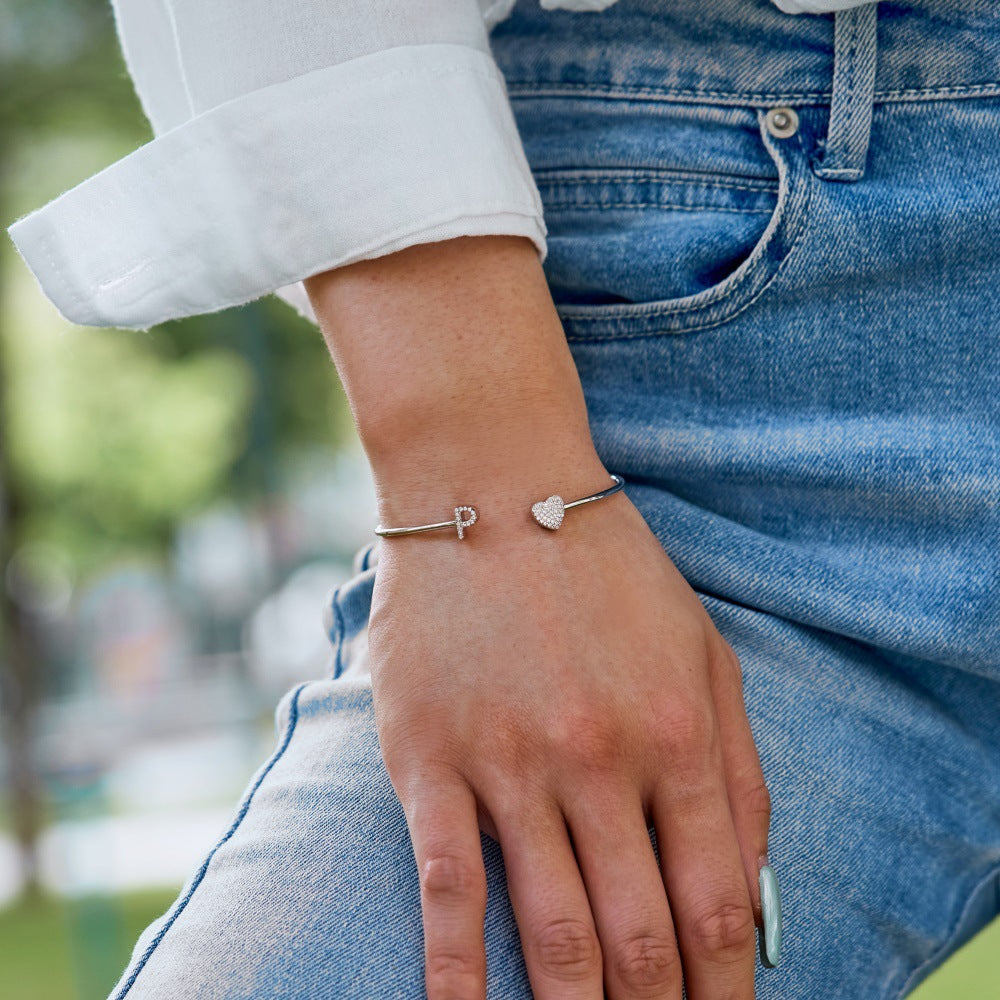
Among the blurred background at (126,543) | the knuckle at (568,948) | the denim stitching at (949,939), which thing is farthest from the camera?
the blurred background at (126,543)

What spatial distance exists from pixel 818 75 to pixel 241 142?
1.43 feet

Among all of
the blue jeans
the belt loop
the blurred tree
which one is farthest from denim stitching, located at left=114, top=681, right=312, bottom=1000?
the blurred tree

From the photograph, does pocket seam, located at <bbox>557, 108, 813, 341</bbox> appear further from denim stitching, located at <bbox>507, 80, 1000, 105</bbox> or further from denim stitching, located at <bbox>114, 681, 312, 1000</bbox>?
denim stitching, located at <bbox>114, 681, 312, 1000</bbox>

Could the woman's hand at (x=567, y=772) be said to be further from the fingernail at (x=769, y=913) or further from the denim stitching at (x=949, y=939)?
the denim stitching at (x=949, y=939)

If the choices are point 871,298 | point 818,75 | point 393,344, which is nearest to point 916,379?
point 871,298

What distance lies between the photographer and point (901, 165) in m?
0.85

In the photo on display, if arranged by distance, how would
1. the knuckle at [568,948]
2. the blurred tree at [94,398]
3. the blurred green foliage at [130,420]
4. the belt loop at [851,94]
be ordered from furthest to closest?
the blurred green foliage at [130,420]
the blurred tree at [94,398]
the belt loop at [851,94]
the knuckle at [568,948]

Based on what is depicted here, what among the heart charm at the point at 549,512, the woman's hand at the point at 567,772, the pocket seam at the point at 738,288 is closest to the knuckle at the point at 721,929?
the woman's hand at the point at 567,772

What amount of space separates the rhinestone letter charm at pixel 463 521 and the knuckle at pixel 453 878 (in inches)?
8.2

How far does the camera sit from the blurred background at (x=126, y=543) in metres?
7.69

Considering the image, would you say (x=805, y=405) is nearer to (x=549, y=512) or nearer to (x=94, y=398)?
(x=549, y=512)

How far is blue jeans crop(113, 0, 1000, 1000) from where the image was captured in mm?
837

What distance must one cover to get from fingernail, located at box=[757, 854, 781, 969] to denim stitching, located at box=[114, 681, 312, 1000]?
0.37 meters

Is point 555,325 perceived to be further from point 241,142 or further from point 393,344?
point 241,142
